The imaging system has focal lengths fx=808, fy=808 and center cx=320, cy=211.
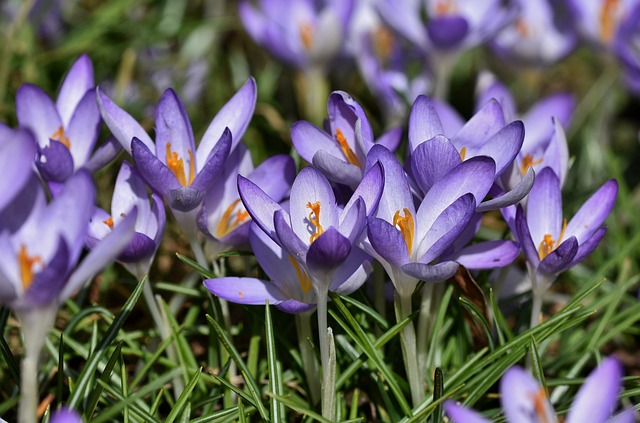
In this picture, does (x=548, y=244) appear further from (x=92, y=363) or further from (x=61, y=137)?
(x=61, y=137)

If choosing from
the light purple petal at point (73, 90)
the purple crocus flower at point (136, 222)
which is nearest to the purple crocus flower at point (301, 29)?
the light purple petal at point (73, 90)

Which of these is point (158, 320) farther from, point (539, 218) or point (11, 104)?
point (11, 104)

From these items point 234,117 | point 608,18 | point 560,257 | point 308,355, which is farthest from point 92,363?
point 608,18

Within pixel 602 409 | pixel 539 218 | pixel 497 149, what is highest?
pixel 497 149

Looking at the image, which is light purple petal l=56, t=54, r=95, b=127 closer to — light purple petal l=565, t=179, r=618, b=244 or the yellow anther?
the yellow anther

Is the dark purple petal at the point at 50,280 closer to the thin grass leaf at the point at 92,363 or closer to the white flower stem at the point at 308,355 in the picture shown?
the thin grass leaf at the point at 92,363

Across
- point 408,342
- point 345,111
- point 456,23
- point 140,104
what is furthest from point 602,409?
point 140,104

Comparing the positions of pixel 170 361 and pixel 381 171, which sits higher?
pixel 381 171

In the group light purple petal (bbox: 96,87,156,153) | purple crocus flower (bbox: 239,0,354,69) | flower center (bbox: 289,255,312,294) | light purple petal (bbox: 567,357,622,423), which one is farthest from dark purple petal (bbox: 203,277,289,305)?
purple crocus flower (bbox: 239,0,354,69)
